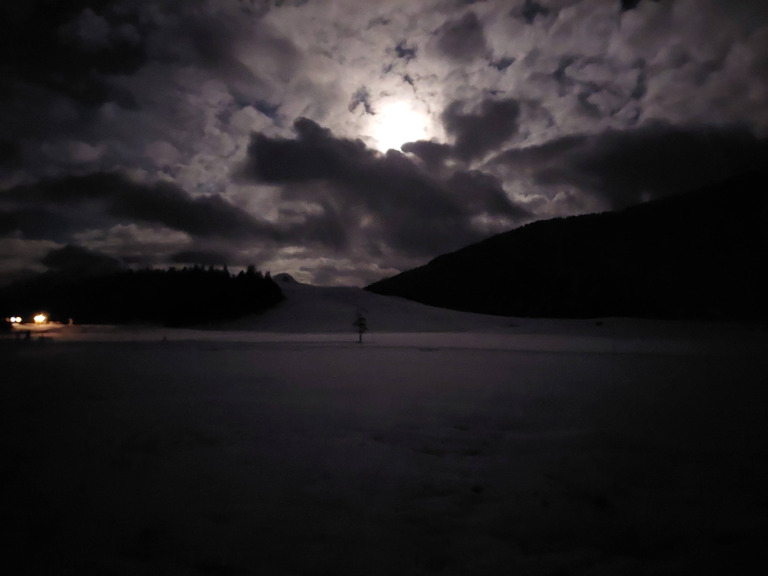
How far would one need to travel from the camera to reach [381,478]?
312cm

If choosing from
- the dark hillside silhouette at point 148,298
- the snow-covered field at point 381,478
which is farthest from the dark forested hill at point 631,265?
the snow-covered field at point 381,478

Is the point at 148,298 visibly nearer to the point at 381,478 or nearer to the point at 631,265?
the point at 381,478

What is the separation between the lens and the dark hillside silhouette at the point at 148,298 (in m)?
27.2

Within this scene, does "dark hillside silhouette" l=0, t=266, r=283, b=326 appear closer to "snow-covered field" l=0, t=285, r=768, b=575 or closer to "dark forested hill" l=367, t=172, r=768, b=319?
"snow-covered field" l=0, t=285, r=768, b=575

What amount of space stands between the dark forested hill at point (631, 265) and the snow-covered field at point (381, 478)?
48.6 metres

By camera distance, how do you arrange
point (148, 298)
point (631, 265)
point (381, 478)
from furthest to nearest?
point (631, 265) < point (148, 298) < point (381, 478)

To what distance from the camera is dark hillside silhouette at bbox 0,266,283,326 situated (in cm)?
2716

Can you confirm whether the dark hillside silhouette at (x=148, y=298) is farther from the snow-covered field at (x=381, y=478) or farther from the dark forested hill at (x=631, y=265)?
the dark forested hill at (x=631, y=265)

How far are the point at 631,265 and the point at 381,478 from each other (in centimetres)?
6650

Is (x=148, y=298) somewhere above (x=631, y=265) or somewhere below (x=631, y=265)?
below

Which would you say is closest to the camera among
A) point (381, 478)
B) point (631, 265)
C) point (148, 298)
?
point (381, 478)

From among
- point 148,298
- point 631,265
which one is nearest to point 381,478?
point 148,298

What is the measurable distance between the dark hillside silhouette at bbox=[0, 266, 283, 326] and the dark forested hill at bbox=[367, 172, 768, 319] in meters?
42.0

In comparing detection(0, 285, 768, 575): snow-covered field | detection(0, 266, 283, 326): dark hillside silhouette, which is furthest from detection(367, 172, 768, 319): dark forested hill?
detection(0, 285, 768, 575): snow-covered field
